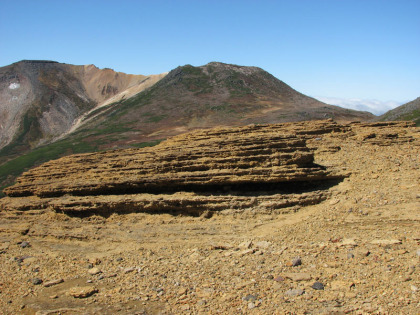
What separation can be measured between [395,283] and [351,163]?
259 inches

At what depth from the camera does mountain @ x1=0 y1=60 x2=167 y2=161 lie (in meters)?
77.2

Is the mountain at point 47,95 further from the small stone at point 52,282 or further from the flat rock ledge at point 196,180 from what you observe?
the small stone at point 52,282

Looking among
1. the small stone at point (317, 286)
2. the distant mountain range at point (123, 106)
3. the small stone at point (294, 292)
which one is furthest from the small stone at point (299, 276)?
the distant mountain range at point (123, 106)

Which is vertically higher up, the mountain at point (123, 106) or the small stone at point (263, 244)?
the mountain at point (123, 106)

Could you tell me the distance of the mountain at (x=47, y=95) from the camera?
253ft

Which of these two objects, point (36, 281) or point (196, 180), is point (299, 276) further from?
point (36, 281)

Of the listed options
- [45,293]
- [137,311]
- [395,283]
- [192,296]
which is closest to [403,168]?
[395,283]

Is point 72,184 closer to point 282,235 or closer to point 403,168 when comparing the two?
point 282,235

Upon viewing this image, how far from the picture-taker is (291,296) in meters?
7.21

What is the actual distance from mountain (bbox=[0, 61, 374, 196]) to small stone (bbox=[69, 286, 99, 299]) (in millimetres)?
38012

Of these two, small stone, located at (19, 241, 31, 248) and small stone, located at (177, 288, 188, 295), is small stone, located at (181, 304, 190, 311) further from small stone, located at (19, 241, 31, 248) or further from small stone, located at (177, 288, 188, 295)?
small stone, located at (19, 241, 31, 248)

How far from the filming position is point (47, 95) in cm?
9125

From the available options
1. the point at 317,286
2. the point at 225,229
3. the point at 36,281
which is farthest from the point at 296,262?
the point at 36,281

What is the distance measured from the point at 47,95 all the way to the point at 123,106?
83.2ft
